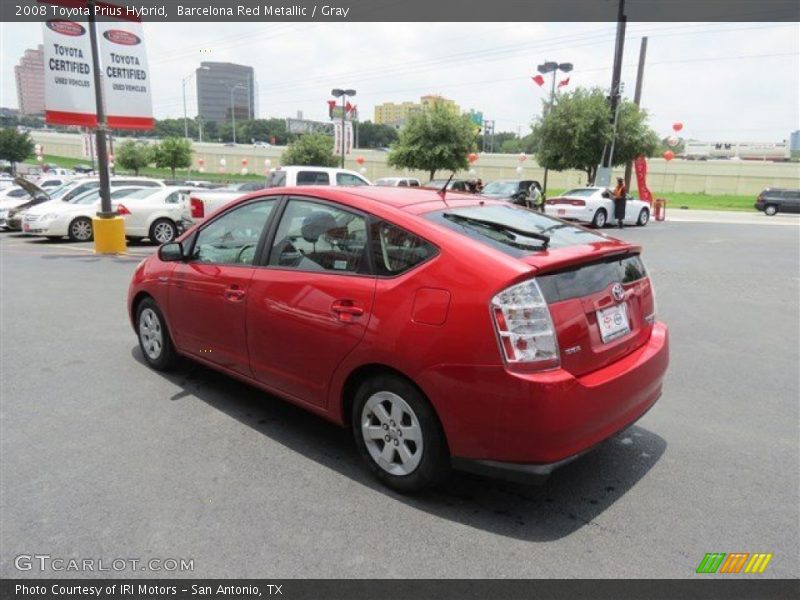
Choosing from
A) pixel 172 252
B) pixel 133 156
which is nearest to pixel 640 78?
pixel 172 252

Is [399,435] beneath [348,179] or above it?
beneath

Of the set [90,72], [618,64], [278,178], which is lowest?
[278,178]

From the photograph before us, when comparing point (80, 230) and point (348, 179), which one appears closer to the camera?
point (348, 179)

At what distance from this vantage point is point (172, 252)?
459 cm

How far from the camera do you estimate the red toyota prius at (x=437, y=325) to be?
2.72m

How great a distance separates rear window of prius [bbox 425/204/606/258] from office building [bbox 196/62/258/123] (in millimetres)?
84687

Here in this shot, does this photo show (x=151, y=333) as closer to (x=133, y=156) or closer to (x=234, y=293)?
(x=234, y=293)

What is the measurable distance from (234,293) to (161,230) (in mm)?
12601

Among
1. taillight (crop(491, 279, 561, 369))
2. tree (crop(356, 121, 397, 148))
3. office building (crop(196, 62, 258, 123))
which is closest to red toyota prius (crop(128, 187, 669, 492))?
taillight (crop(491, 279, 561, 369))

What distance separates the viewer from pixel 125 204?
1483cm

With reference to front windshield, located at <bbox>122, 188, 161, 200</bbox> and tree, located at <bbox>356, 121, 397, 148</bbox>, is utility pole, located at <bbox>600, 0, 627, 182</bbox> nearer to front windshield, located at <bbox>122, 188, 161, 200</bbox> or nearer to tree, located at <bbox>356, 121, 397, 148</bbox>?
front windshield, located at <bbox>122, 188, 161, 200</bbox>

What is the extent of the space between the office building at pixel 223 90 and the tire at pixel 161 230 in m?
71.9

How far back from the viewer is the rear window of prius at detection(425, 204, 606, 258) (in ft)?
10.0
